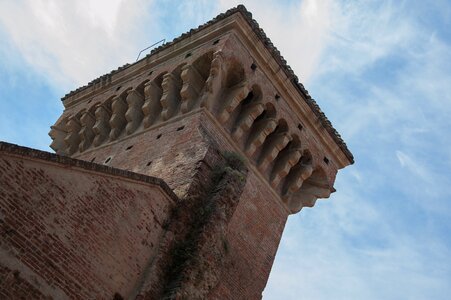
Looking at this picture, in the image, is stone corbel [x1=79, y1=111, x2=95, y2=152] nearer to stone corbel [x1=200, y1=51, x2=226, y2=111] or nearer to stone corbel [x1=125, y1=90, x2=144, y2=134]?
stone corbel [x1=125, y1=90, x2=144, y2=134]

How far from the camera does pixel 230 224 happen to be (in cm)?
1298

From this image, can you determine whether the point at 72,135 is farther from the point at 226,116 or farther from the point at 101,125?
the point at 226,116

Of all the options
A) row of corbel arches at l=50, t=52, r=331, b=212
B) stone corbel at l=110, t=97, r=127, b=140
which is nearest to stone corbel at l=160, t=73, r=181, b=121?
row of corbel arches at l=50, t=52, r=331, b=212

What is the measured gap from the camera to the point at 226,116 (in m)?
13.7

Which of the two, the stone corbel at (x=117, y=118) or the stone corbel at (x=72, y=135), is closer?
the stone corbel at (x=117, y=118)

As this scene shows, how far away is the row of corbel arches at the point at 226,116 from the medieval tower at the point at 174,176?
1.3 inches

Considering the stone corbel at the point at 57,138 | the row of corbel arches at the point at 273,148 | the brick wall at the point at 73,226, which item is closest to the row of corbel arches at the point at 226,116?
the row of corbel arches at the point at 273,148

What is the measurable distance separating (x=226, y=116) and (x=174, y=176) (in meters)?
2.27

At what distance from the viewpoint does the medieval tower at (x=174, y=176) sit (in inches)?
356

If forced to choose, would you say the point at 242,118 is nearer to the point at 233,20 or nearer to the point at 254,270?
the point at 233,20

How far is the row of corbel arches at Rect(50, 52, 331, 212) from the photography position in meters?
13.8

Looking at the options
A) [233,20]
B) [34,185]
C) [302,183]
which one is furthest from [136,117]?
[34,185]

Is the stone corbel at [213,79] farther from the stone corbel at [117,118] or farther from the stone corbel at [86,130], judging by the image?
the stone corbel at [86,130]

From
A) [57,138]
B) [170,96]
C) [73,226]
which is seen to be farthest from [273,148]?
[57,138]
